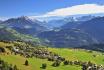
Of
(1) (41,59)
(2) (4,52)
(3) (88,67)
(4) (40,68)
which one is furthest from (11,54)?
(3) (88,67)

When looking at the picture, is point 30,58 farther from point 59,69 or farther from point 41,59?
point 59,69

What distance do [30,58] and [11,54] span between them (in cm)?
989

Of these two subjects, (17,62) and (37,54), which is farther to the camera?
(37,54)

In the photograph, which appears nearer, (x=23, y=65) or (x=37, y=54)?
(x=23, y=65)

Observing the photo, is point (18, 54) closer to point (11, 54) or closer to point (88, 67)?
point (11, 54)

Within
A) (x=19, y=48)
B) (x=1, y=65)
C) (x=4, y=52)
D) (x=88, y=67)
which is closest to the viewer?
(x=1, y=65)

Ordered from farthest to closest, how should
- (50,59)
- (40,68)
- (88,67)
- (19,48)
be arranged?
(19,48) < (50,59) < (88,67) < (40,68)

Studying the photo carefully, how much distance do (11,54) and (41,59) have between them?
16.1 meters

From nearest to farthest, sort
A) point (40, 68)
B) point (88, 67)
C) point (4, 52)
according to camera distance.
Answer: point (40, 68) → point (88, 67) → point (4, 52)

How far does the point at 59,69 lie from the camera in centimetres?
12569

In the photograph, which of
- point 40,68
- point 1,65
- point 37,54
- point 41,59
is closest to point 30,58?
point 41,59

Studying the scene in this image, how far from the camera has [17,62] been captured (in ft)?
422

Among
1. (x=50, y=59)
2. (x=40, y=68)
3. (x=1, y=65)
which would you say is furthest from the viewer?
(x=50, y=59)

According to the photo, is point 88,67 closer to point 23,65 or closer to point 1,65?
point 23,65
